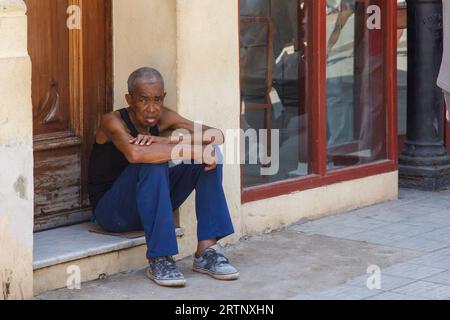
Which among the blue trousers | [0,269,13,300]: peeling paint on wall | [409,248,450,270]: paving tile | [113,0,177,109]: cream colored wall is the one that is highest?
[113,0,177,109]: cream colored wall

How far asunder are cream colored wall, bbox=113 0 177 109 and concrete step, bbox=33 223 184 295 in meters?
0.87

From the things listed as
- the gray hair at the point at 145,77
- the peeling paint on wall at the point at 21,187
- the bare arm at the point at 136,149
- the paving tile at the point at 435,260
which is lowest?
the paving tile at the point at 435,260

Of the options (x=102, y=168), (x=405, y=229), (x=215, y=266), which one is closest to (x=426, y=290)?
(x=215, y=266)

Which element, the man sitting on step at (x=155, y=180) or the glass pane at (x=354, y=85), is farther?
the glass pane at (x=354, y=85)

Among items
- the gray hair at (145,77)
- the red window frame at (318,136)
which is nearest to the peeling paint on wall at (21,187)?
the gray hair at (145,77)

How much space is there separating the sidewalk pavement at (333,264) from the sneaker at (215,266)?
4 centimetres

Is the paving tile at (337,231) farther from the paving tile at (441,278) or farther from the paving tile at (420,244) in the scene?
the paving tile at (441,278)

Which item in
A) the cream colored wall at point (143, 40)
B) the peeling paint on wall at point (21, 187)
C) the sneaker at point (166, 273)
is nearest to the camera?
the peeling paint on wall at point (21, 187)

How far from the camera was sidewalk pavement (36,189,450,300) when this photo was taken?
5.69 metres

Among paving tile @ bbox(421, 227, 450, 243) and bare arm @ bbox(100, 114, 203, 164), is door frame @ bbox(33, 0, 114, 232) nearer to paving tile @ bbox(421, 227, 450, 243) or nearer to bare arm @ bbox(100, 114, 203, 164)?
bare arm @ bbox(100, 114, 203, 164)

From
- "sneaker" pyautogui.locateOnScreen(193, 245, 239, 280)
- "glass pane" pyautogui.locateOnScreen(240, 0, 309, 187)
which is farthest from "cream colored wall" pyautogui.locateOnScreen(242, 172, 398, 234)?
"sneaker" pyautogui.locateOnScreen(193, 245, 239, 280)

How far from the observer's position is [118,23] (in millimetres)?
6453

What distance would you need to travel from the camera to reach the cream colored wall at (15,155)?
5.23 meters
